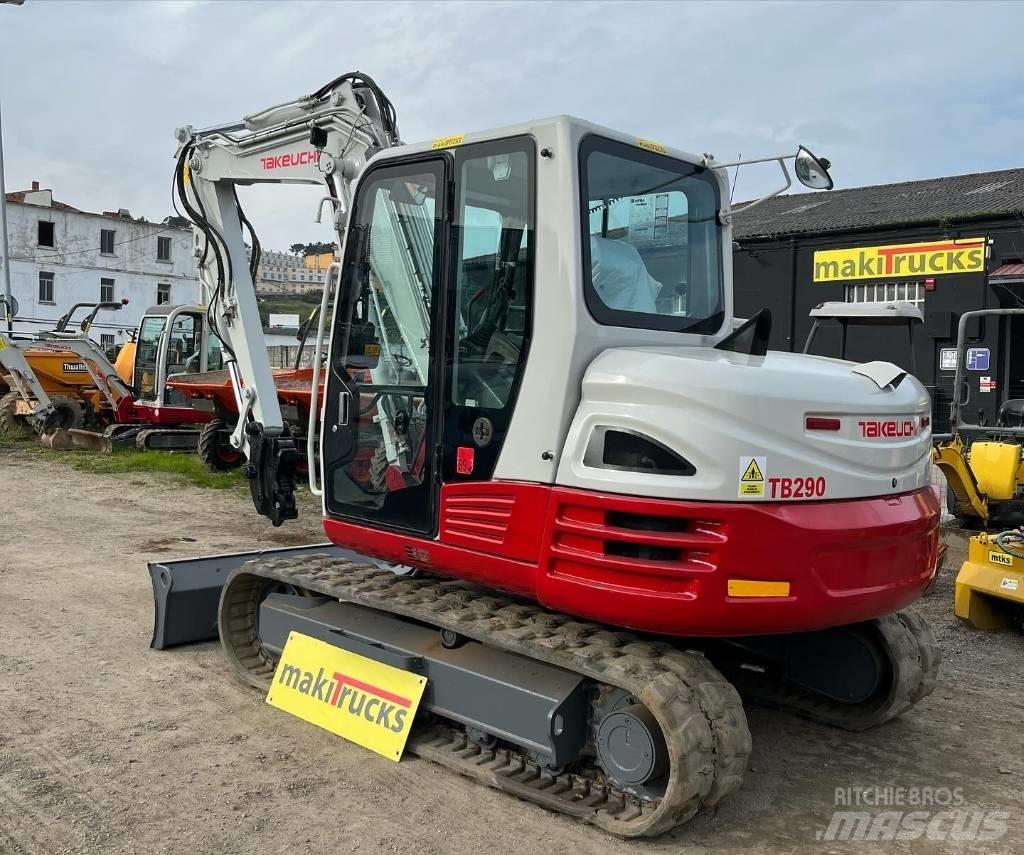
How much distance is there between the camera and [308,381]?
11.7m

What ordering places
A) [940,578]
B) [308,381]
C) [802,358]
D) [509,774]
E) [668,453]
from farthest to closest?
[308,381] < [940,578] < [802,358] < [509,774] < [668,453]

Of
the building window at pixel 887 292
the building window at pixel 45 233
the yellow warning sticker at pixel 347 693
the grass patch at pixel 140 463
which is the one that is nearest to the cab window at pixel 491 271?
the yellow warning sticker at pixel 347 693

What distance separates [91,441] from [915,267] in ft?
53.8

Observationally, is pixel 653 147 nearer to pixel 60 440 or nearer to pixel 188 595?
pixel 188 595

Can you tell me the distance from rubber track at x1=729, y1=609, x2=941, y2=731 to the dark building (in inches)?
579

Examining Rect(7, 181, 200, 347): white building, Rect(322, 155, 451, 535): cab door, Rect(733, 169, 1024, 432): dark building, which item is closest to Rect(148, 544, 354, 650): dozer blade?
Rect(322, 155, 451, 535): cab door

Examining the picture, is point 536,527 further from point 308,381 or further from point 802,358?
point 308,381

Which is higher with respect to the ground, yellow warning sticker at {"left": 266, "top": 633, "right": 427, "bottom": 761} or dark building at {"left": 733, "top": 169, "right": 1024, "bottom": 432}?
dark building at {"left": 733, "top": 169, "right": 1024, "bottom": 432}

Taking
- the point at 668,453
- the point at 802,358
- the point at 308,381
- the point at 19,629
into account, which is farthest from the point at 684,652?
the point at 308,381

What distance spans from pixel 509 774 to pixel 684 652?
2.98 ft

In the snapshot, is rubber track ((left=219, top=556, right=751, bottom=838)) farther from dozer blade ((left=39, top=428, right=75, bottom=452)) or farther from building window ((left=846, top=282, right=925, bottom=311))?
building window ((left=846, top=282, right=925, bottom=311))

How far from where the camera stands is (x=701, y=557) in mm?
3498

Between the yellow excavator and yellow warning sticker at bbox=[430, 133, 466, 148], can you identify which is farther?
the yellow excavator

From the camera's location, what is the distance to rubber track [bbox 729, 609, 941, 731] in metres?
4.55
